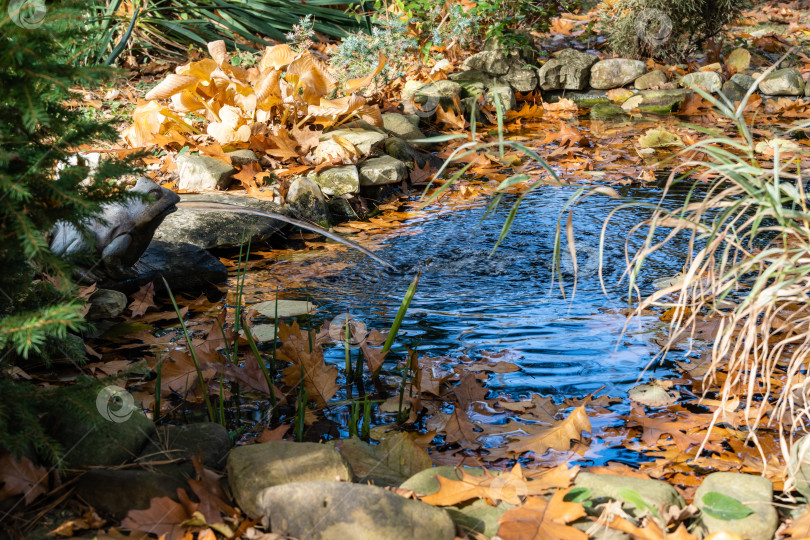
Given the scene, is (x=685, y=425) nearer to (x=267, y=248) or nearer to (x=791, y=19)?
(x=267, y=248)

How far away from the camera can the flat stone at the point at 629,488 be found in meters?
1.72

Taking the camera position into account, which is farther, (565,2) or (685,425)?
(565,2)

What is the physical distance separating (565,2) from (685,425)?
27.1 feet

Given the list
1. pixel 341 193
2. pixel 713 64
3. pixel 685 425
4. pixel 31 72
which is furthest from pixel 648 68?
A: pixel 31 72

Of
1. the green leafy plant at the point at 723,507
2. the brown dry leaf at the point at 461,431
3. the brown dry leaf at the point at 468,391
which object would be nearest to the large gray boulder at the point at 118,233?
the brown dry leaf at the point at 468,391

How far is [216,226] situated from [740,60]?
6891 mm

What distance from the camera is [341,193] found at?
16.2 feet

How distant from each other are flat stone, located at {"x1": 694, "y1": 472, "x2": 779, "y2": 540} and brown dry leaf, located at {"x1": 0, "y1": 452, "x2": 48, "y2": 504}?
5.13ft

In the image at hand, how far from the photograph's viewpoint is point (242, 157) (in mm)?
5000

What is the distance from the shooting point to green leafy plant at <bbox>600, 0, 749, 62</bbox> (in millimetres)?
8180

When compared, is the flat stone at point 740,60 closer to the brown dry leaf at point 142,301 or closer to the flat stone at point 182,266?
the flat stone at point 182,266

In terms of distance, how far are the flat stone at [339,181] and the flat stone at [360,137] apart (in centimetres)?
44

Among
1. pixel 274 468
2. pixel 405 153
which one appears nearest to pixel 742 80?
pixel 405 153

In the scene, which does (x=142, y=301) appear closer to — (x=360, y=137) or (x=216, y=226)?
(x=216, y=226)
